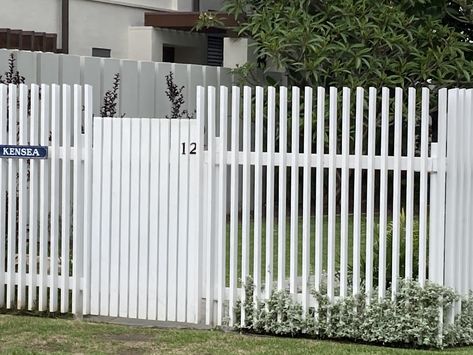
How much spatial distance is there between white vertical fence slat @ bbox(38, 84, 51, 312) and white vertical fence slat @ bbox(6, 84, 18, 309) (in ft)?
0.94

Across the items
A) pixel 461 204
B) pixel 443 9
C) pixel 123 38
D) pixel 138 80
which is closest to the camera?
pixel 461 204

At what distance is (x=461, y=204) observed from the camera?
7.58 m

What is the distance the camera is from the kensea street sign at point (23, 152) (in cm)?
856

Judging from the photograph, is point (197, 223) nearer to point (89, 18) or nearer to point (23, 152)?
point (23, 152)

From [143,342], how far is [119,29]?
12.0 metres

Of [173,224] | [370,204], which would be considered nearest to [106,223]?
[173,224]

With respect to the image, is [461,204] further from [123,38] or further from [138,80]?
[123,38]

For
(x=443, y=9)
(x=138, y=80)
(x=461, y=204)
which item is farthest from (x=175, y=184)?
(x=443, y=9)

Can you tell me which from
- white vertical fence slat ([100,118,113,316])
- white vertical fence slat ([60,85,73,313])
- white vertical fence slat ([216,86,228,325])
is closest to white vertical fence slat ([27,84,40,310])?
white vertical fence slat ([60,85,73,313])

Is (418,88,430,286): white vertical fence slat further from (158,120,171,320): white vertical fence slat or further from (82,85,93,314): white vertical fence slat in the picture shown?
(82,85,93,314): white vertical fence slat

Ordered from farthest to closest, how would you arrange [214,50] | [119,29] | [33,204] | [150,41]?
[214,50], [150,41], [119,29], [33,204]

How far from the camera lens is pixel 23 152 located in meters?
8.61

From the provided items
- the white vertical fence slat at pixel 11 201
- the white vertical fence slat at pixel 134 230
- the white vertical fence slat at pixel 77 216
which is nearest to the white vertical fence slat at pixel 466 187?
the white vertical fence slat at pixel 134 230

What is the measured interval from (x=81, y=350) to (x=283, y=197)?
6.45 feet
